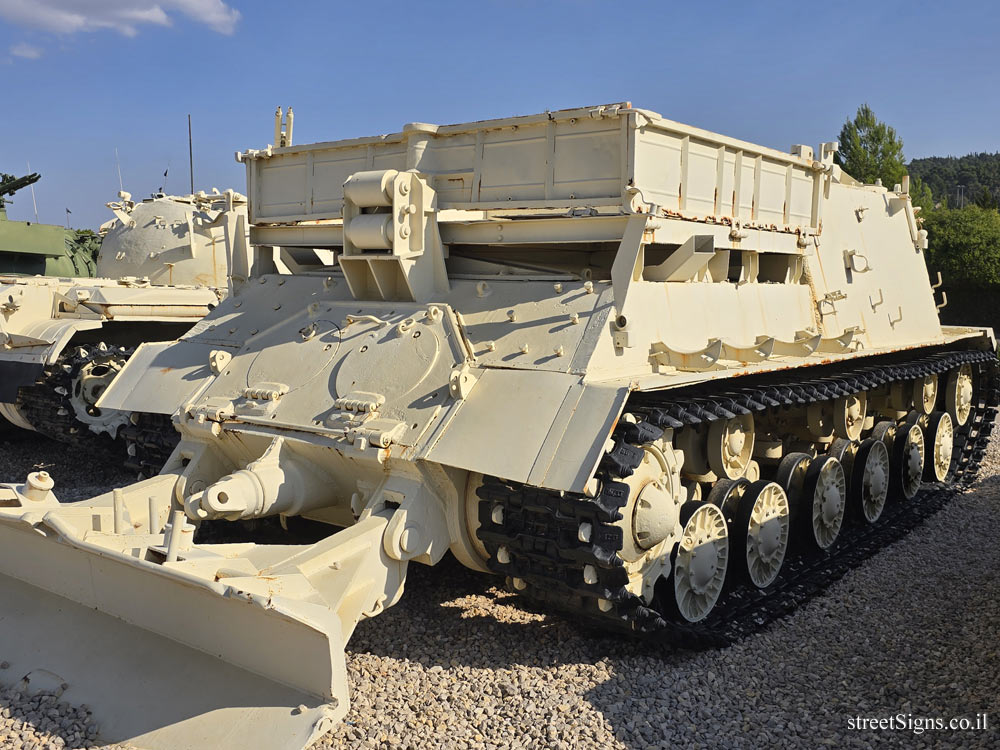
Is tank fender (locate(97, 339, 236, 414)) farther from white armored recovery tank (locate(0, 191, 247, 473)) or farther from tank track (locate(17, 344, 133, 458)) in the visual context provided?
tank track (locate(17, 344, 133, 458))

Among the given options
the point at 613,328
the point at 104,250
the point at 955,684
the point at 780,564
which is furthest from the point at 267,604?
A: the point at 104,250

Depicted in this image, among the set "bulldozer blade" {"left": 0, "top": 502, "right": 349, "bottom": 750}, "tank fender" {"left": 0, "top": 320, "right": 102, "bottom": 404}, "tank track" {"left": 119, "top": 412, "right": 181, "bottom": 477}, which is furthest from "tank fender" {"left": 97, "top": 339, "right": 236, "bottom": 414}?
"tank fender" {"left": 0, "top": 320, "right": 102, "bottom": 404}

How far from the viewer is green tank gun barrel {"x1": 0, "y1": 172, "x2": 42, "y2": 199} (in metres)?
19.3

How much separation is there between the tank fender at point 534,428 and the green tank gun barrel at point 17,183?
17.8m

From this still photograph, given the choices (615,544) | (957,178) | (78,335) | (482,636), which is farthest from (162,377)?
(957,178)

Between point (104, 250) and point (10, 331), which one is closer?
point (10, 331)

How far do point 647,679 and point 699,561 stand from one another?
3.40ft

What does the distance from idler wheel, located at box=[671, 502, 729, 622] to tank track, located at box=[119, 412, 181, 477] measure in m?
3.55

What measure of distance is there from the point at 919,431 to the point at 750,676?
5.07 meters

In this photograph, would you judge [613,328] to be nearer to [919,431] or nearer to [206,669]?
[206,669]

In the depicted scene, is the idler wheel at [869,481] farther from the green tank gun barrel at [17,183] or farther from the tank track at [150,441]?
the green tank gun barrel at [17,183]

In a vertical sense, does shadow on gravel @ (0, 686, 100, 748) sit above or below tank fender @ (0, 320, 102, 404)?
below

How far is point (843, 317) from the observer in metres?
8.05

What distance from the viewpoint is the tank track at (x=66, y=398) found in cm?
965
